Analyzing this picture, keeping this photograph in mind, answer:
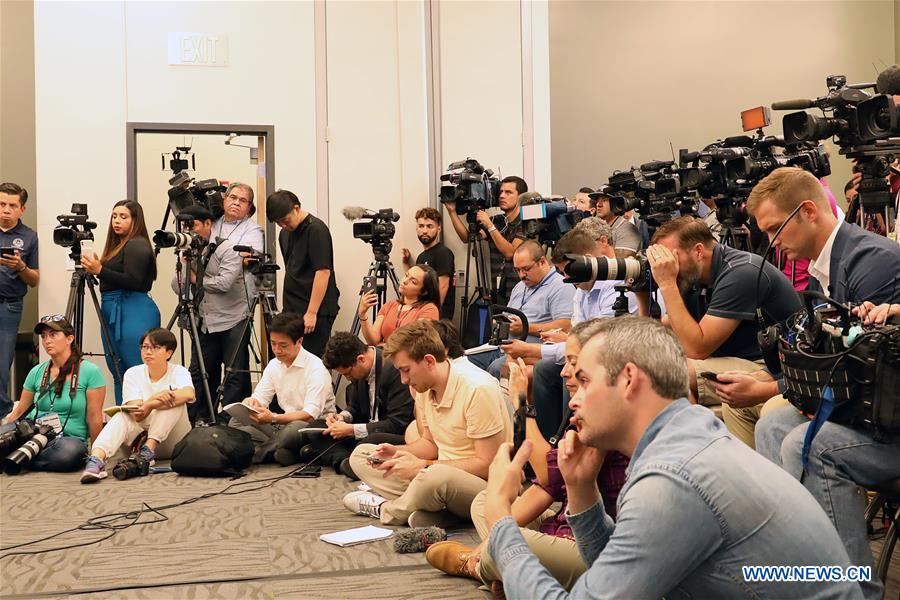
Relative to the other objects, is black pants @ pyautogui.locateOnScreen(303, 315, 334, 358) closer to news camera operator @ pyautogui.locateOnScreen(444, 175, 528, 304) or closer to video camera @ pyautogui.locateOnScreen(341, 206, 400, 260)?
video camera @ pyautogui.locateOnScreen(341, 206, 400, 260)

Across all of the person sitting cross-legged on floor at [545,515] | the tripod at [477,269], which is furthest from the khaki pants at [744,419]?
Answer: the tripod at [477,269]

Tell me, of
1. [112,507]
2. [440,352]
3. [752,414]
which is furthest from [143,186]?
[752,414]

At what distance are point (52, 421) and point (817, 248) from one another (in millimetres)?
4150

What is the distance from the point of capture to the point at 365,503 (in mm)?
3766

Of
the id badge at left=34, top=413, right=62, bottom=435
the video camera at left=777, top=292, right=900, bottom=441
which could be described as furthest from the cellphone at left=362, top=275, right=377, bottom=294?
the video camera at left=777, top=292, right=900, bottom=441

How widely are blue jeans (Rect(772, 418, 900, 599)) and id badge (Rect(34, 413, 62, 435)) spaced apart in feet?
13.7

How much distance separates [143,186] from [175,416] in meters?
2.40

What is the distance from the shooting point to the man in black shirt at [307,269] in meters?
5.80

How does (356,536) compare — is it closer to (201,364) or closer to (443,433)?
(443,433)

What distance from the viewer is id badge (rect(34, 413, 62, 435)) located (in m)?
5.09

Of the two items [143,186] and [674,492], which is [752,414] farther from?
[143,186]

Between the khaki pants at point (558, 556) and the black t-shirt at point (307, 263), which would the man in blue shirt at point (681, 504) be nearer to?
the khaki pants at point (558, 556)

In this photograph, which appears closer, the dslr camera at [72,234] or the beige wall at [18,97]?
the dslr camera at [72,234]

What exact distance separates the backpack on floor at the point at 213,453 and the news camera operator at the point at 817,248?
2.84 metres
